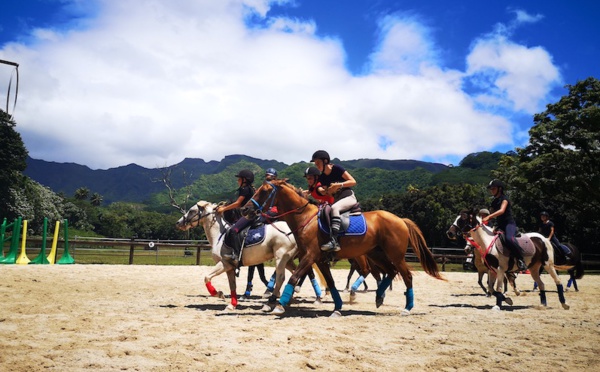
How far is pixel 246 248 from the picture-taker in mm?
9000

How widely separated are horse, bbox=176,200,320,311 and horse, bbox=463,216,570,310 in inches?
187

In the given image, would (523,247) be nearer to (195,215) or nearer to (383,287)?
(383,287)

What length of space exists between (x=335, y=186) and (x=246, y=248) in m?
2.53

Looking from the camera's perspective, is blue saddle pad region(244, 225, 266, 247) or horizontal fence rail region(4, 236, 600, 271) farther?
horizontal fence rail region(4, 236, 600, 271)

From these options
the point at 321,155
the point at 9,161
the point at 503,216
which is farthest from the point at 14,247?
the point at 9,161

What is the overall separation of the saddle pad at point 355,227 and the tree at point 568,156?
97.6 feet

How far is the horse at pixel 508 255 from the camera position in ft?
32.6

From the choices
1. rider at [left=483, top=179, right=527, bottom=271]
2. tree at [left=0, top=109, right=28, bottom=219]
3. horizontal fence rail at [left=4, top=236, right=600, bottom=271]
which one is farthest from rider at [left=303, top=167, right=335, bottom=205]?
tree at [left=0, top=109, right=28, bottom=219]

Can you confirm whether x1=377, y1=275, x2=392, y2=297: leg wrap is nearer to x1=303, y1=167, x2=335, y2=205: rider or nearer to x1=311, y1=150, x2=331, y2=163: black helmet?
x1=303, y1=167, x2=335, y2=205: rider

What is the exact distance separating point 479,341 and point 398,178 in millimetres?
172660

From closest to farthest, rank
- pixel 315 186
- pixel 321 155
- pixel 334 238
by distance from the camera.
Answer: pixel 334 238 → pixel 321 155 → pixel 315 186

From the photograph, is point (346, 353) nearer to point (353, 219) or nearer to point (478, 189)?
point (353, 219)

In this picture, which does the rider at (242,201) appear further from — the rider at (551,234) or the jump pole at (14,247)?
the jump pole at (14,247)

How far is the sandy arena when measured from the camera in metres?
4.54
